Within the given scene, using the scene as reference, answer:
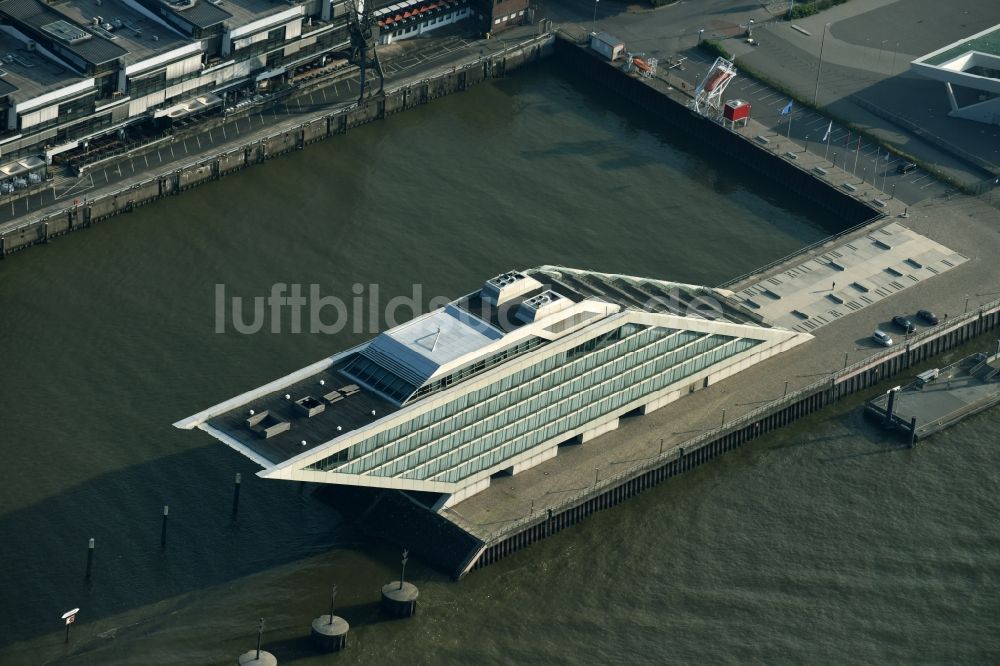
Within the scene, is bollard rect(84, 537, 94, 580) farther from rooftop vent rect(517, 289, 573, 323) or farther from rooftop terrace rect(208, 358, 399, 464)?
rooftop vent rect(517, 289, 573, 323)

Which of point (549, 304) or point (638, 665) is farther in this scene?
point (549, 304)

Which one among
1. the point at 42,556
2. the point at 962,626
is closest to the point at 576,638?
the point at 962,626

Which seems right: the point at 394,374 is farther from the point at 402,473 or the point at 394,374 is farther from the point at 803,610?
the point at 803,610

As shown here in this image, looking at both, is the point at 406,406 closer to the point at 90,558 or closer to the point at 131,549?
the point at 131,549

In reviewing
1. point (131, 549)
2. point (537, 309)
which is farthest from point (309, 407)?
point (537, 309)

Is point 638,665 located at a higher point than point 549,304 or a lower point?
lower

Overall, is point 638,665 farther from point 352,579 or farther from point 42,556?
point 42,556

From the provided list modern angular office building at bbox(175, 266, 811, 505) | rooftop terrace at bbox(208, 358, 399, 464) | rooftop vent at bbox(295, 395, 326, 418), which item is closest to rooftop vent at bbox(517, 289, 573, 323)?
modern angular office building at bbox(175, 266, 811, 505)

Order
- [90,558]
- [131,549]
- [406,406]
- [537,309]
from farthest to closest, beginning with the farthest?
[537,309] → [131,549] → [406,406] → [90,558]
